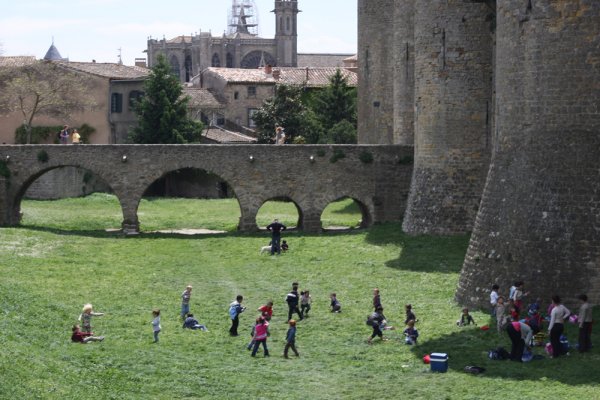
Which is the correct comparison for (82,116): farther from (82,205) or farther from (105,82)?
(82,205)

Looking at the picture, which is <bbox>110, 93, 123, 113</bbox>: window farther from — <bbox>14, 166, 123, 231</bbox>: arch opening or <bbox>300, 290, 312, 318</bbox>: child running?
<bbox>300, 290, 312, 318</bbox>: child running

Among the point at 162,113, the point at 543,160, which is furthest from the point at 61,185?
the point at 543,160

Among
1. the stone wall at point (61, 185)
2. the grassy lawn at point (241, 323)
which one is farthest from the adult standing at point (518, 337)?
the stone wall at point (61, 185)

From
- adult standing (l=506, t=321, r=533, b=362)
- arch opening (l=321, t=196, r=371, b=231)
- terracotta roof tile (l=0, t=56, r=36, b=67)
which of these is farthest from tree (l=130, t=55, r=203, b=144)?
adult standing (l=506, t=321, r=533, b=362)

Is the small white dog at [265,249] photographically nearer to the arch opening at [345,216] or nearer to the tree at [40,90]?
the arch opening at [345,216]

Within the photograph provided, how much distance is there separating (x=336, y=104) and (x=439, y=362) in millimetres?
50698

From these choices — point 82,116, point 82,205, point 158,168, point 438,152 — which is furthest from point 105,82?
point 438,152

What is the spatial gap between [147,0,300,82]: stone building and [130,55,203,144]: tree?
8784 cm

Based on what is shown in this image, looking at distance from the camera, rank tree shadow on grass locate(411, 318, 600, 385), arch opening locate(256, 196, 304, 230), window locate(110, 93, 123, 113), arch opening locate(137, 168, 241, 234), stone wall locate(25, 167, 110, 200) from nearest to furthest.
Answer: tree shadow on grass locate(411, 318, 600, 385) → arch opening locate(256, 196, 304, 230) → arch opening locate(137, 168, 241, 234) → stone wall locate(25, 167, 110, 200) → window locate(110, 93, 123, 113)

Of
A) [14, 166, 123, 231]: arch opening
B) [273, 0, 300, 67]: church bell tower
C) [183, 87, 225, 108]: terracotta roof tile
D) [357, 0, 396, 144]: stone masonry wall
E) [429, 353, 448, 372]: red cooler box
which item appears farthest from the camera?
[273, 0, 300, 67]: church bell tower

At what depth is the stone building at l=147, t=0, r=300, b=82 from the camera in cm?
15762

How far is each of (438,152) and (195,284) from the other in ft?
30.1

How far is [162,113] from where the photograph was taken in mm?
66812

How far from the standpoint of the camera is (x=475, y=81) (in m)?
36.8
